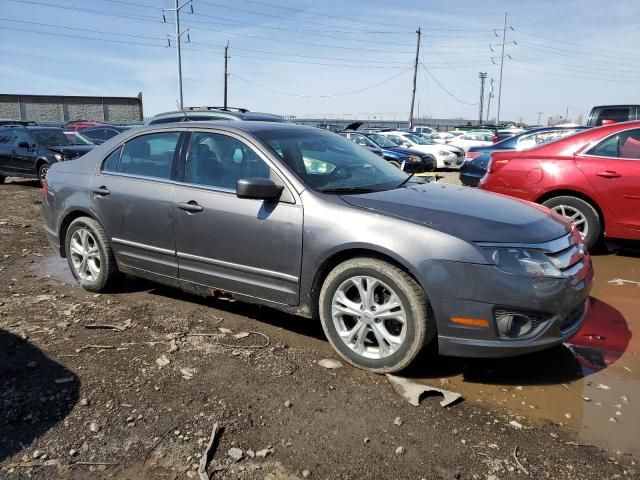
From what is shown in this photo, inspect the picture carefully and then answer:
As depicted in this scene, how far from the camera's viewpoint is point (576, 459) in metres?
2.60

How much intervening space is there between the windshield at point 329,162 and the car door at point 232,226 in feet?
0.59

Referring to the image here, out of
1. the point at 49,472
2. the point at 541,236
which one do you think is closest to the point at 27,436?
the point at 49,472

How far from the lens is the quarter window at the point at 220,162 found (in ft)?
13.2

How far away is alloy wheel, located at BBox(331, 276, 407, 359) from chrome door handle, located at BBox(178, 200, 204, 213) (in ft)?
4.29

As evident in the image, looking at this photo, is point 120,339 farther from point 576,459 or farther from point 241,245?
point 576,459

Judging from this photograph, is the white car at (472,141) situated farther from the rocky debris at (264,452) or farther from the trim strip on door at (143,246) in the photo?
the rocky debris at (264,452)

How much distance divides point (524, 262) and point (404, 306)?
74 centimetres

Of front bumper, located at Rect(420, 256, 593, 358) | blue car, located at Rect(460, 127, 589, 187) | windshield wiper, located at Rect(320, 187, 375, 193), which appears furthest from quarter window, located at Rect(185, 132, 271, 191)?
blue car, located at Rect(460, 127, 589, 187)

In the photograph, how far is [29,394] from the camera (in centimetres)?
317

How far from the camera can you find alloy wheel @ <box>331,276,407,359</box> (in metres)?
3.36

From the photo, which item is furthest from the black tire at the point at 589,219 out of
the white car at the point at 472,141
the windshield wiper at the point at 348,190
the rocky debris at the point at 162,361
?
the white car at the point at 472,141

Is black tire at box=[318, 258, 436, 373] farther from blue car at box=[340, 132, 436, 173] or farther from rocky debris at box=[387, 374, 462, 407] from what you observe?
blue car at box=[340, 132, 436, 173]

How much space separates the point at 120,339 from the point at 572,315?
3.12 m

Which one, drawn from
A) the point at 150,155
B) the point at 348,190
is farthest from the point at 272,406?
the point at 150,155
